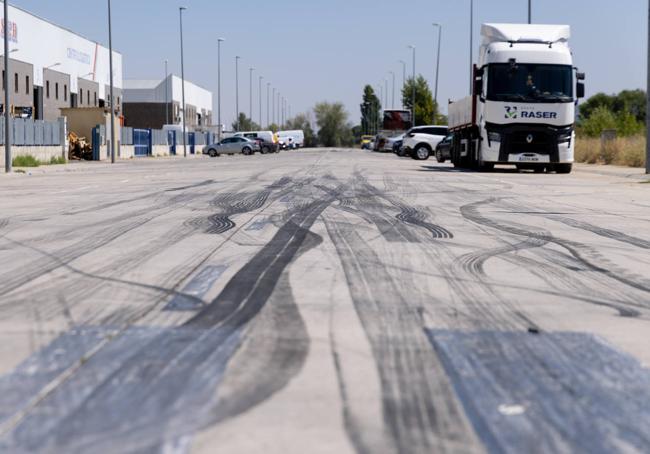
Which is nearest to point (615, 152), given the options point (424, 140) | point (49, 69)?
point (424, 140)

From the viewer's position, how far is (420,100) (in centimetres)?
11419

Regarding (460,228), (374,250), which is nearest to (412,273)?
(374,250)

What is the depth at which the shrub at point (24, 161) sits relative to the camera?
42047 millimetres

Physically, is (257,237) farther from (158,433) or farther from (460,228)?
(158,433)

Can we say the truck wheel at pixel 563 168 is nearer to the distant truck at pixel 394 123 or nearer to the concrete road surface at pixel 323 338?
the concrete road surface at pixel 323 338

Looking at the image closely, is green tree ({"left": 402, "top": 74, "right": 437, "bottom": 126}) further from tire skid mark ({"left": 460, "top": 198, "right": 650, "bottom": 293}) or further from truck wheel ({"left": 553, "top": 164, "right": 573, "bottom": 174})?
tire skid mark ({"left": 460, "top": 198, "right": 650, "bottom": 293})

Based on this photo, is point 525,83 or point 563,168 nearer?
point 525,83

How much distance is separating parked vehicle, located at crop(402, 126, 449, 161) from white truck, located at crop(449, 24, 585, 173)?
22310 mm

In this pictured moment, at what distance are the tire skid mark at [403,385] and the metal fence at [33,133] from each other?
3649 centimetres

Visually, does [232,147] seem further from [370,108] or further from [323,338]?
[370,108]

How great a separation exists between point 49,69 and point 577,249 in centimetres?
6617

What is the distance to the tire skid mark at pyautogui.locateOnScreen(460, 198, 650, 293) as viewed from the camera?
875 centimetres

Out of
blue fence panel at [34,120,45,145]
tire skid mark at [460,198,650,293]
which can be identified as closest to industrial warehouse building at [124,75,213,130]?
blue fence panel at [34,120,45,145]

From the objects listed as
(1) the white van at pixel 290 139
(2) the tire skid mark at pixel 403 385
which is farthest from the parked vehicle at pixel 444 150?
(1) the white van at pixel 290 139
